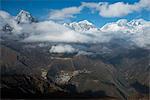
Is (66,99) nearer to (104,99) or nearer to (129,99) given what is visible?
(104,99)

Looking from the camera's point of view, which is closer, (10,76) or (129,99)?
(129,99)

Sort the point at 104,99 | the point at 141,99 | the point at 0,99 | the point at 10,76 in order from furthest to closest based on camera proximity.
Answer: the point at 10,76 < the point at 141,99 < the point at 104,99 < the point at 0,99

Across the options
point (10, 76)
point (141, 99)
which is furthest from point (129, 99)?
point (10, 76)

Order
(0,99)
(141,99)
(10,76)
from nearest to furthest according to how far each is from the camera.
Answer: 1. (0,99)
2. (141,99)
3. (10,76)

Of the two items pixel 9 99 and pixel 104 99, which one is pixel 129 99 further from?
pixel 9 99

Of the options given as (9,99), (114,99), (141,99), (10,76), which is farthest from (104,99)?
(10,76)

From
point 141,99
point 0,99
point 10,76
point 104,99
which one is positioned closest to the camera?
point 0,99

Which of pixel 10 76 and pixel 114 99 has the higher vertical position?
pixel 114 99

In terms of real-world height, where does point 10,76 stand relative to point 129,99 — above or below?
below

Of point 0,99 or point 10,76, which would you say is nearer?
point 0,99
